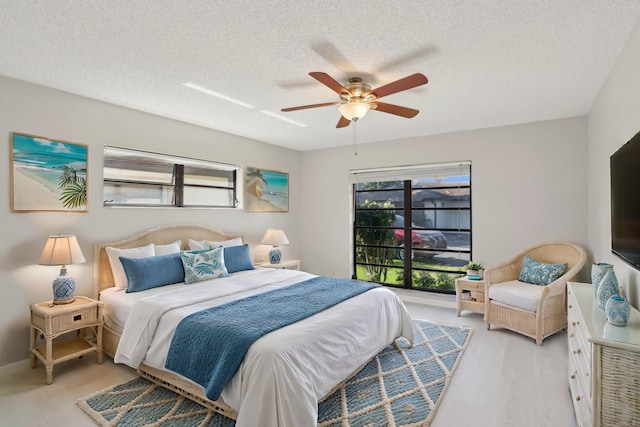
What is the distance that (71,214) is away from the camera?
10.6 feet

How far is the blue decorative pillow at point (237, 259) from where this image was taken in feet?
13.2

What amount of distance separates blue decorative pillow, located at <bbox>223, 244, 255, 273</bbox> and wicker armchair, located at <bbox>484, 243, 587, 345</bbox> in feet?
9.43

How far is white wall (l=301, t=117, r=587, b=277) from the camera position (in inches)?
156

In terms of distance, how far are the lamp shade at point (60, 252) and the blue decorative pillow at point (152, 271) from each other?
381mm

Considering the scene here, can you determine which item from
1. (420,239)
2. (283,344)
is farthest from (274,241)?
(283,344)

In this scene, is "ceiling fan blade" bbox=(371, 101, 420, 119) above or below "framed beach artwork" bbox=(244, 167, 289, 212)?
above

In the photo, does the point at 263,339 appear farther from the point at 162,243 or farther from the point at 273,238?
the point at 273,238

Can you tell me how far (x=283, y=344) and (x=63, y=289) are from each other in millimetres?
2190

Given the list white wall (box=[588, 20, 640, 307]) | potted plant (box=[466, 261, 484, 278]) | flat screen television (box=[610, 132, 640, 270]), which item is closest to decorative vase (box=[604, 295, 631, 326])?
flat screen television (box=[610, 132, 640, 270])

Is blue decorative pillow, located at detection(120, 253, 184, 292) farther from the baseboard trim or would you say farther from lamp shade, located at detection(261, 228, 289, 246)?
the baseboard trim

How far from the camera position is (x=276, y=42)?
2.25 metres

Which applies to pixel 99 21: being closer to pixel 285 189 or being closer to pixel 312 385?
pixel 312 385

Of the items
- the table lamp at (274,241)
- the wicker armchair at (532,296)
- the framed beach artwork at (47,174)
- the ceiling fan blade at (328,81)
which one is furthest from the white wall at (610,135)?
the framed beach artwork at (47,174)

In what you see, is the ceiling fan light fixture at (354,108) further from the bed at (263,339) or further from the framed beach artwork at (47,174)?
the framed beach artwork at (47,174)
